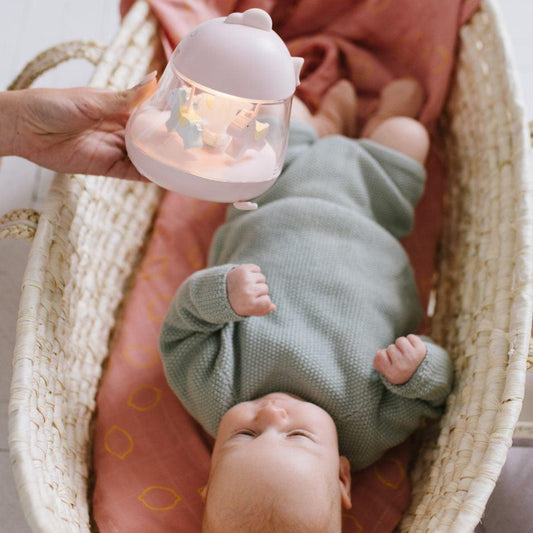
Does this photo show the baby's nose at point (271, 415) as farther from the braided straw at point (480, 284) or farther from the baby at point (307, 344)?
the braided straw at point (480, 284)

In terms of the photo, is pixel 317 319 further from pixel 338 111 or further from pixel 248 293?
pixel 338 111

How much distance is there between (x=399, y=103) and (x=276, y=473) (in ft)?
2.92

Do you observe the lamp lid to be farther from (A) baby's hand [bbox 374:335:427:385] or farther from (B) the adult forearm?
(A) baby's hand [bbox 374:335:427:385]

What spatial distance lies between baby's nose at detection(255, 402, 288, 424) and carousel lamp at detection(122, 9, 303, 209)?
0.29m

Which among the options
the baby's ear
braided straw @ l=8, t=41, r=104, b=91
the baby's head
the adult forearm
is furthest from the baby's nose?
braided straw @ l=8, t=41, r=104, b=91

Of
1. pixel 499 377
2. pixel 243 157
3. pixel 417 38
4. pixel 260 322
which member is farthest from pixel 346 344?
pixel 417 38

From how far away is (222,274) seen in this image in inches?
41.7

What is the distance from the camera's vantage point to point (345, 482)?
1.01m

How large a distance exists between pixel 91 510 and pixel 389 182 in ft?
2.48

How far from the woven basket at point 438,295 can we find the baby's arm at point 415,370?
0.03 m

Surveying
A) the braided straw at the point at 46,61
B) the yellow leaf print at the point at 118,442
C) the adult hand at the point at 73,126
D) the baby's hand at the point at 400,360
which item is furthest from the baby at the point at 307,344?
the braided straw at the point at 46,61

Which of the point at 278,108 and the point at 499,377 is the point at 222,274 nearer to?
the point at 278,108

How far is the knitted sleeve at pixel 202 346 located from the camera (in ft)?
3.44

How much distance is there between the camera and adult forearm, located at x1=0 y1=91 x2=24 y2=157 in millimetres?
1000
